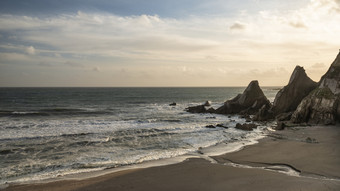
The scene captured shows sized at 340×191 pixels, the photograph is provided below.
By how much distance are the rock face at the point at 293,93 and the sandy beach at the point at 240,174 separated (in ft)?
66.9

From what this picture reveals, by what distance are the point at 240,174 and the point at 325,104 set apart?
22.9 metres

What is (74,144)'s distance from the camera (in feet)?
67.7

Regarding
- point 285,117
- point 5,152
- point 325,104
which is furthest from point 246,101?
point 5,152

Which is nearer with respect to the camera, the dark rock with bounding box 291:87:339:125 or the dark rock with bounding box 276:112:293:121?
the dark rock with bounding box 291:87:339:125

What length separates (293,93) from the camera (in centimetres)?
3738

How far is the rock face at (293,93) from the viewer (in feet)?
122

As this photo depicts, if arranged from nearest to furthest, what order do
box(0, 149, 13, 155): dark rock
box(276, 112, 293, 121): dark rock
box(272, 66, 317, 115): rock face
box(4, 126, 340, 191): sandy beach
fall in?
box(4, 126, 340, 191): sandy beach < box(0, 149, 13, 155): dark rock < box(276, 112, 293, 121): dark rock < box(272, 66, 317, 115): rock face

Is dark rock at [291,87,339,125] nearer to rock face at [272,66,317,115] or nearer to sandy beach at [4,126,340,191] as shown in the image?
rock face at [272,66,317,115]

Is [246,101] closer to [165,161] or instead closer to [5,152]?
[165,161]

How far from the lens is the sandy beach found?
11.0 metres

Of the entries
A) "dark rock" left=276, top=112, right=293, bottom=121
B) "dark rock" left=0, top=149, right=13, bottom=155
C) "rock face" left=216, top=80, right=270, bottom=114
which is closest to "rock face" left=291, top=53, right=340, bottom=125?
"dark rock" left=276, top=112, right=293, bottom=121

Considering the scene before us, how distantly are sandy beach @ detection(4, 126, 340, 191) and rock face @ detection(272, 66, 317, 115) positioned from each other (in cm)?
2041

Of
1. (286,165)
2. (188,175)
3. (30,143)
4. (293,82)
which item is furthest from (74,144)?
(293,82)

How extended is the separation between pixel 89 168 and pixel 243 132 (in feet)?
59.7
